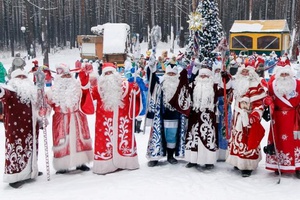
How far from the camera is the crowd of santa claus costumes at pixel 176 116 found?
4.99m

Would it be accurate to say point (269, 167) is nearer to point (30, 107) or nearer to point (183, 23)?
point (30, 107)

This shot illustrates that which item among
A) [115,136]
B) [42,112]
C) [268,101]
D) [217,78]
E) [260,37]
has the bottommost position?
[115,136]

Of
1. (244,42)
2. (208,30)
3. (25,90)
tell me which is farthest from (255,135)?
(244,42)

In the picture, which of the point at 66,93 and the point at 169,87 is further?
the point at 169,87

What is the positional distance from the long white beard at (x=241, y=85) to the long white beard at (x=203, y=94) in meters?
0.35

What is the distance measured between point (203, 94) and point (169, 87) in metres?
0.53

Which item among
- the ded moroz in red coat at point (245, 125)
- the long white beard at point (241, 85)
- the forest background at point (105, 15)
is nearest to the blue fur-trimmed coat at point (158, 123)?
the ded moroz in red coat at point (245, 125)

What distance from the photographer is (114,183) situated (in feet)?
16.4

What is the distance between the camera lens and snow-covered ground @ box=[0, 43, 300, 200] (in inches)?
182

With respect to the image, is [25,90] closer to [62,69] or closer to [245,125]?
[62,69]

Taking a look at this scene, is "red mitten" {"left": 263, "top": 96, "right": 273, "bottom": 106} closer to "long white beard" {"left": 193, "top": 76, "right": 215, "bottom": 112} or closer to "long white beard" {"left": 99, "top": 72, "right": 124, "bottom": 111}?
"long white beard" {"left": 193, "top": 76, "right": 215, "bottom": 112}

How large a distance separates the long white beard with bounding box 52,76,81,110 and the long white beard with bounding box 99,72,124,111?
346mm

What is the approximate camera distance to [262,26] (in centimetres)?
2297

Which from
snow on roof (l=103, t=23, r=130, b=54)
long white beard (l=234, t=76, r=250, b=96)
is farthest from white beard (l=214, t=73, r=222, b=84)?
snow on roof (l=103, t=23, r=130, b=54)
